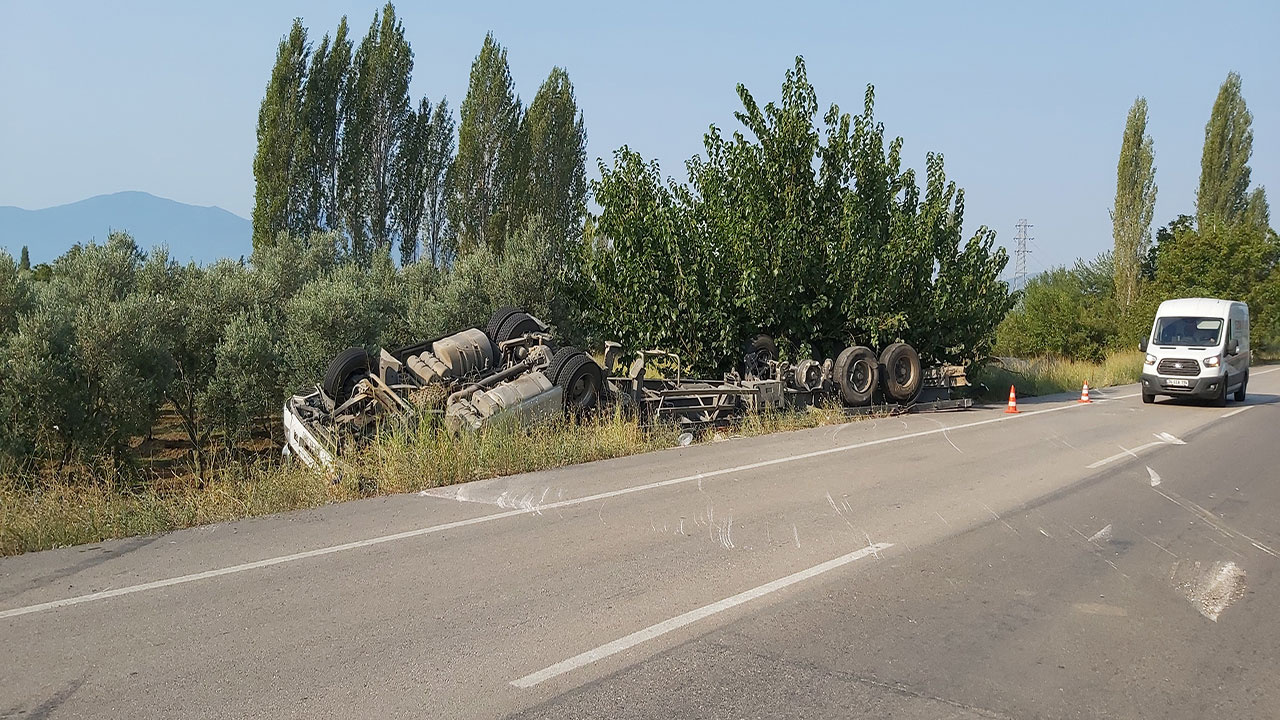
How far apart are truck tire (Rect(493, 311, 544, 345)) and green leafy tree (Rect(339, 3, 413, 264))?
848 inches

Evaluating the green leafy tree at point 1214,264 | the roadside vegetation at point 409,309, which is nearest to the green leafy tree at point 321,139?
the roadside vegetation at point 409,309

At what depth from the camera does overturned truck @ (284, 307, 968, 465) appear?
1305cm

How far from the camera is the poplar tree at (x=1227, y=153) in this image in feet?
186

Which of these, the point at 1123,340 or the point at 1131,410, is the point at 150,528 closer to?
the point at 1131,410

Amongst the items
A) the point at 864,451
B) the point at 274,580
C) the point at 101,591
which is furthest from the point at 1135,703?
the point at 864,451

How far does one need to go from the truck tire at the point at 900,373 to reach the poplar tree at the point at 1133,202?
3663 centimetres

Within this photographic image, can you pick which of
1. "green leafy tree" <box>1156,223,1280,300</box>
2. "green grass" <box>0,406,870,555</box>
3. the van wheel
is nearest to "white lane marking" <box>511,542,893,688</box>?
"green grass" <box>0,406,870,555</box>

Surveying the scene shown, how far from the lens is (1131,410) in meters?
20.7

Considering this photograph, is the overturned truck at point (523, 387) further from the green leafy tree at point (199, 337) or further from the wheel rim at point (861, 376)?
the green leafy tree at point (199, 337)

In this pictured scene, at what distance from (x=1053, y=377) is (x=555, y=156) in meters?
22.6

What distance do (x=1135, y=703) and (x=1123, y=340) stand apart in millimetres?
41946

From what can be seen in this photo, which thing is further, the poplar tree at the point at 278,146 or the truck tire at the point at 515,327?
the poplar tree at the point at 278,146

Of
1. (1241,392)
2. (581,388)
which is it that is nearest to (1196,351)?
(1241,392)

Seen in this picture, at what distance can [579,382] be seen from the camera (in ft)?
48.0
